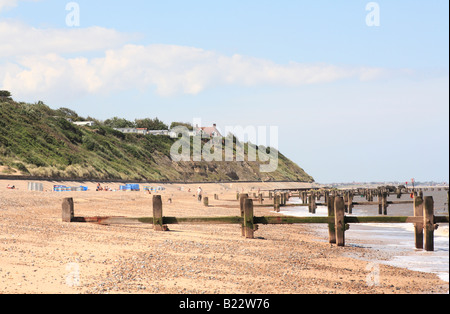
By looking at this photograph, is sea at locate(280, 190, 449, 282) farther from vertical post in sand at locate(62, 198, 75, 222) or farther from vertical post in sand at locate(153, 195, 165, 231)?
→ vertical post in sand at locate(62, 198, 75, 222)

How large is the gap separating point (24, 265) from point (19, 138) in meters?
57.0

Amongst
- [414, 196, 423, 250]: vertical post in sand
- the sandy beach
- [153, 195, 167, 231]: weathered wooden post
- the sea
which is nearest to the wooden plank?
[153, 195, 167, 231]: weathered wooden post

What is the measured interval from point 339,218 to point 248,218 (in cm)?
271

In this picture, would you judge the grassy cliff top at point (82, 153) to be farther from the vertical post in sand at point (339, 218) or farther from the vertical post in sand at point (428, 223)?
the vertical post in sand at point (428, 223)

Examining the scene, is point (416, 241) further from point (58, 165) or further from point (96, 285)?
point (58, 165)

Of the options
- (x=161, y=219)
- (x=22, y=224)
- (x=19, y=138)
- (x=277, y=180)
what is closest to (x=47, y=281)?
(x=22, y=224)

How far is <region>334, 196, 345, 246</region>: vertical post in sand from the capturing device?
14984 mm

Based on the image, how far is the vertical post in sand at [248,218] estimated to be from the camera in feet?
49.0

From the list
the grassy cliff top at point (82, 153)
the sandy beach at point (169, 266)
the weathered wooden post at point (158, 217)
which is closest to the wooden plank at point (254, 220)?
the weathered wooden post at point (158, 217)

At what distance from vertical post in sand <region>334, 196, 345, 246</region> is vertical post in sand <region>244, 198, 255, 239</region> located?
8.14ft

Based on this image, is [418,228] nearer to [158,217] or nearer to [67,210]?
[158,217]

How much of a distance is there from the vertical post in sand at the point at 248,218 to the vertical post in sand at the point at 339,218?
248 cm

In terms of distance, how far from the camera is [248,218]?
49.4 feet
